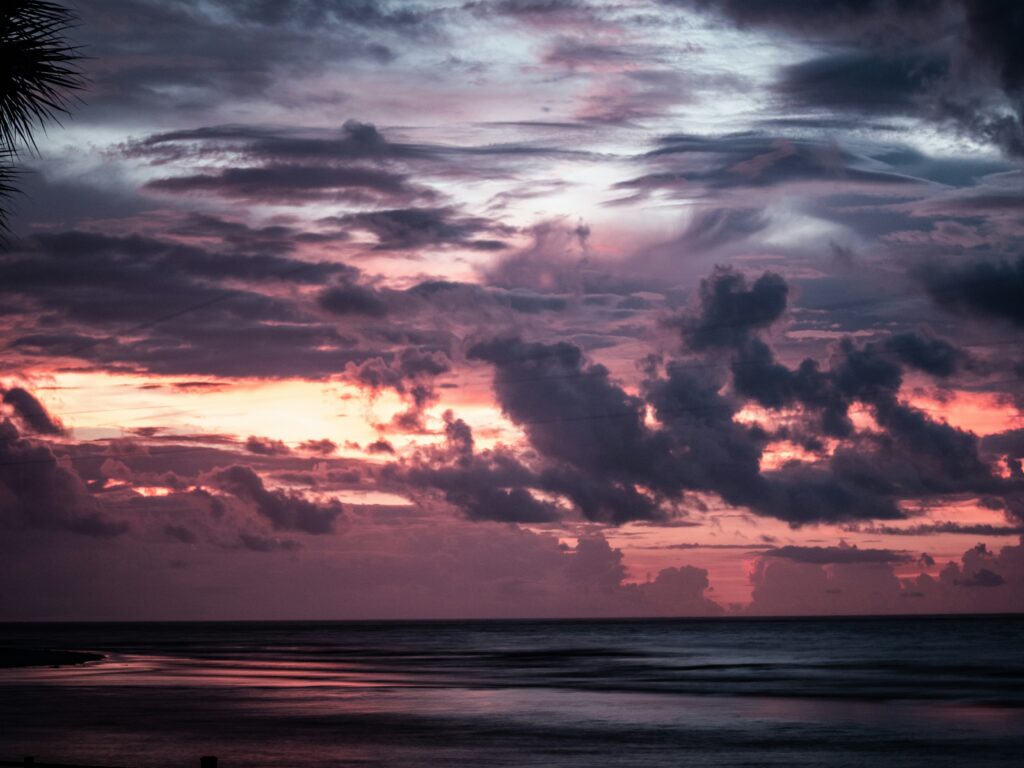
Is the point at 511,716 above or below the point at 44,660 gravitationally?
above

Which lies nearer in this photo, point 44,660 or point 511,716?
point 511,716

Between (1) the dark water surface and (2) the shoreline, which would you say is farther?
(2) the shoreline

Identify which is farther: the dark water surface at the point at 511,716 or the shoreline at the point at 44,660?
the shoreline at the point at 44,660

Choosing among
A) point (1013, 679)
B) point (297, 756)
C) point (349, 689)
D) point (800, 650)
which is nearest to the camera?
point (297, 756)

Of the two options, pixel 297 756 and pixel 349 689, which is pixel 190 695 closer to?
pixel 349 689

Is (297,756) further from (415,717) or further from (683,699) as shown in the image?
(683,699)

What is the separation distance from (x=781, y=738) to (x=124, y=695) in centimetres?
3442

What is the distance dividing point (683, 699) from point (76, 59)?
50.3 m

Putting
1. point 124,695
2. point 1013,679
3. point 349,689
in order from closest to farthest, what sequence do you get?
point 124,695 → point 349,689 → point 1013,679

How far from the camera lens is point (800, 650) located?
138750 millimetres

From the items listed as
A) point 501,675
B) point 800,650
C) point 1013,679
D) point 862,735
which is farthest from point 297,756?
point 800,650

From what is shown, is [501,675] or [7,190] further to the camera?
[501,675]

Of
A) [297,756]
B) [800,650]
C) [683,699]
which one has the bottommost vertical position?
[800,650]

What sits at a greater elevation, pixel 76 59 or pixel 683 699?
pixel 76 59
